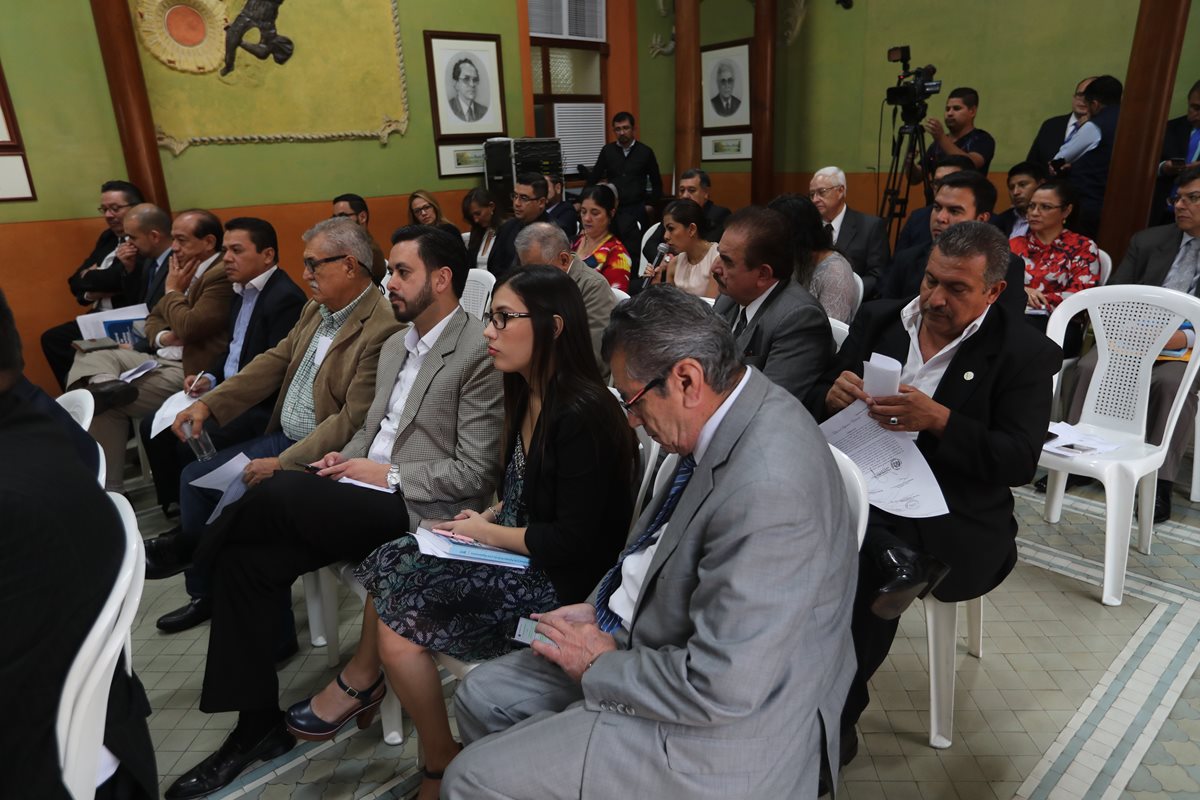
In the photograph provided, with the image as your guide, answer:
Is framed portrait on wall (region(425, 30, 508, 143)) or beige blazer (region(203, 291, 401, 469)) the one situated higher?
framed portrait on wall (region(425, 30, 508, 143))

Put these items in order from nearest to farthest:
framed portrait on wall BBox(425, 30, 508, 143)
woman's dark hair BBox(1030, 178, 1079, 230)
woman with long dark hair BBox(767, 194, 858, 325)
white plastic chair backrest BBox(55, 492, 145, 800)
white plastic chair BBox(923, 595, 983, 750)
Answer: white plastic chair backrest BBox(55, 492, 145, 800) → white plastic chair BBox(923, 595, 983, 750) → woman with long dark hair BBox(767, 194, 858, 325) → woman's dark hair BBox(1030, 178, 1079, 230) → framed portrait on wall BBox(425, 30, 508, 143)

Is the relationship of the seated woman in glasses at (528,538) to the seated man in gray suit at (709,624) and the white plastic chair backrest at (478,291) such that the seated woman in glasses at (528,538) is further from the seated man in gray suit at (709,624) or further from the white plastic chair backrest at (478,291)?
the white plastic chair backrest at (478,291)

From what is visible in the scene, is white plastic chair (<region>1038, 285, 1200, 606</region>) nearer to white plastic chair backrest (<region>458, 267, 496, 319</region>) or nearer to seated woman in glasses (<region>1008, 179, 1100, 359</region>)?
seated woman in glasses (<region>1008, 179, 1100, 359</region>)

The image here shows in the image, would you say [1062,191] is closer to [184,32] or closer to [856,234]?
[856,234]

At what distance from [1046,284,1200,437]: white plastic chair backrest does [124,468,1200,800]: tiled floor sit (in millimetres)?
504

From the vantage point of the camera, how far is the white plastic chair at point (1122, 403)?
232cm

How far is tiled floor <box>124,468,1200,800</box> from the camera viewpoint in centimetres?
173

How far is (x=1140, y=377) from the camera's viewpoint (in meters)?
2.55

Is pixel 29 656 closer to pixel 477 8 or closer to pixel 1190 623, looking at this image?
pixel 1190 623

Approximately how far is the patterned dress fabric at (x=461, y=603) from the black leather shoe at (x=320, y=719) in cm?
28

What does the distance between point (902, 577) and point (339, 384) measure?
171 centimetres

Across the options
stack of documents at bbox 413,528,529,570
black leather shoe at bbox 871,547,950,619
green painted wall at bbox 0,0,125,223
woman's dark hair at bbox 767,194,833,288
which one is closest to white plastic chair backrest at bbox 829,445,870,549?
black leather shoe at bbox 871,547,950,619

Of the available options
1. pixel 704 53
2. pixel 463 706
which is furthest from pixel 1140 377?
pixel 704 53

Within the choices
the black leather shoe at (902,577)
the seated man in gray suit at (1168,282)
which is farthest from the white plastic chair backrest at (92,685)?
the seated man in gray suit at (1168,282)
